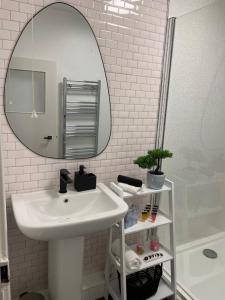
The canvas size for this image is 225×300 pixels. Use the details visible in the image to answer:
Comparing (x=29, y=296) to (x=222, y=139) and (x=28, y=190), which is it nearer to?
(x=28, y=190)

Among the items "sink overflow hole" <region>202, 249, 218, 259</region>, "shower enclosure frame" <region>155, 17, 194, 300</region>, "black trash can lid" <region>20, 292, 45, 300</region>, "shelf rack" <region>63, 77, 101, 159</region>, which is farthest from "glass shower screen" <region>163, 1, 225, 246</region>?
"black trash can lid" <region>20, 292, 45, 300</region>

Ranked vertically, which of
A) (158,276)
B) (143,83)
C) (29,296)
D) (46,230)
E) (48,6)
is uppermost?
(48,6)

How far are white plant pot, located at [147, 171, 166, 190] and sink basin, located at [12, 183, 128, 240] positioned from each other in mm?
302

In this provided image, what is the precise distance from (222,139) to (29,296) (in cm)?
190

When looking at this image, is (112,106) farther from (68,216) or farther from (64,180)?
(68,216)

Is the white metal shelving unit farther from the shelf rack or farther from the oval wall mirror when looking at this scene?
the oval wall mirror

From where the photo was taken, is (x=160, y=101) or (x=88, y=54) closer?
(x=88, y=54)

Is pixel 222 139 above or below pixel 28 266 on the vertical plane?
above

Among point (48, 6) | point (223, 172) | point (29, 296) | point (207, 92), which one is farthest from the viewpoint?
point (223, 172)

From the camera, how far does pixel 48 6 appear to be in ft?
4.58

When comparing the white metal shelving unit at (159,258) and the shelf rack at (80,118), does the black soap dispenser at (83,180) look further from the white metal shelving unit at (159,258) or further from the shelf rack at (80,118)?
the white metal shelving unit at (159,258)

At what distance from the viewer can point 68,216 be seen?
150 cm

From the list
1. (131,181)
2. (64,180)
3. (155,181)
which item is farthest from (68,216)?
(155,181)

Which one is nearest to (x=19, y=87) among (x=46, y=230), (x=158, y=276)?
(x=46, y=230)
